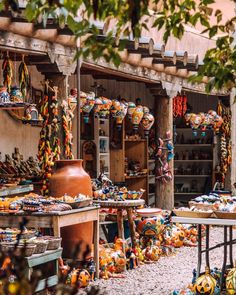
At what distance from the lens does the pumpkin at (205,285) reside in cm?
772

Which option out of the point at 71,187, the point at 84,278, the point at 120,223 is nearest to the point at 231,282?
the point at 84,278

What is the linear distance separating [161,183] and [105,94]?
2254 millimetres

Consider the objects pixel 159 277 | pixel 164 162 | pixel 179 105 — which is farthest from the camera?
pixel 179 105

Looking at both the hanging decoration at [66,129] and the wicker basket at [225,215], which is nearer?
the wicker basket at [225,215]

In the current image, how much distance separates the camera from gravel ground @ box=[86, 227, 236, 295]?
8844 millimetres

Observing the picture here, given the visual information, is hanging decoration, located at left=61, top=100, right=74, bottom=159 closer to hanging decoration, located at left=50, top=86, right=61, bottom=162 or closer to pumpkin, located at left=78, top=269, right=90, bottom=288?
hanging decoration, located at left=50, top=86, right=61, bottom=162

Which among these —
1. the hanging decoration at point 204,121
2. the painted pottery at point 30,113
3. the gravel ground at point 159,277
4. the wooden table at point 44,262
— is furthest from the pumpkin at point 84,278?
the hanging decoration at point 204,121

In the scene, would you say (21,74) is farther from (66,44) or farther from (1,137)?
(1,137)

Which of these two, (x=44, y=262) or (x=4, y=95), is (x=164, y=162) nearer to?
(x=4, y=95)

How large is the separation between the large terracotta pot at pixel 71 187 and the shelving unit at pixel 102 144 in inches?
232

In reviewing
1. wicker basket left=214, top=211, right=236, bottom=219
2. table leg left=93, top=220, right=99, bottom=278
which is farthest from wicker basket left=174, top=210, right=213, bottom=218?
table leg left=93, top=220, right=99, bottom=278

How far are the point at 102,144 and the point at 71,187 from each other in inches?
259

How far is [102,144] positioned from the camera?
15695 millimetres

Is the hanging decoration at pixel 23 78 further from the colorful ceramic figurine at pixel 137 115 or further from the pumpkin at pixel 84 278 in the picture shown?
the colorful ceramic figurine at pixel 137 115
